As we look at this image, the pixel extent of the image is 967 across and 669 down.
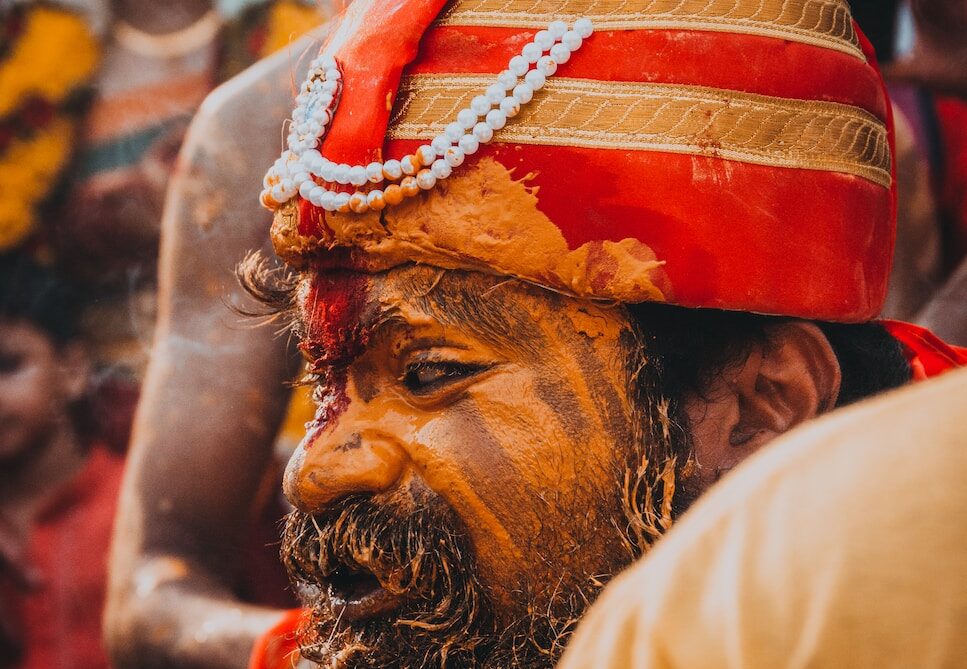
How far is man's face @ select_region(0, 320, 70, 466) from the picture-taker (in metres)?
3.99

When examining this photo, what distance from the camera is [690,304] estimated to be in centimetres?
154

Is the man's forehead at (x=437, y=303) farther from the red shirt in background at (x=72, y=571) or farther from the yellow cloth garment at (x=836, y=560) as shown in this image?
the red shirt in background at (x=72, y=571)

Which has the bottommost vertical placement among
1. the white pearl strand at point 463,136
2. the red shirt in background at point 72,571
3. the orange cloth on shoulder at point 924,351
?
the red shirt in background at point 72,571

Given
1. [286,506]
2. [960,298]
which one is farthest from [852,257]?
[286,506]

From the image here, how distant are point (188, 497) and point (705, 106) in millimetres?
1714

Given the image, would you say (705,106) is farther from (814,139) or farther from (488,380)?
(488,380)

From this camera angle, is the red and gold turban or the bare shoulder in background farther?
the bare shoulder in background

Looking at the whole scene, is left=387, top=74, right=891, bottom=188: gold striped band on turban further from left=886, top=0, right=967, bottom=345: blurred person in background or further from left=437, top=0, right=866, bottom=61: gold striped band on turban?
left=886, top=0, right=967, bottom=345: blurred person in background

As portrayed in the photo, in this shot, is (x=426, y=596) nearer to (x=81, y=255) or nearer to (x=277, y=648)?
(x=277, y=648)

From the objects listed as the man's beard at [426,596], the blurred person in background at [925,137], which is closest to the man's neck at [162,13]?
the blurred person in background at [925,137]

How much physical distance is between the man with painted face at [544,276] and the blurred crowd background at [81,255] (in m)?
1.49

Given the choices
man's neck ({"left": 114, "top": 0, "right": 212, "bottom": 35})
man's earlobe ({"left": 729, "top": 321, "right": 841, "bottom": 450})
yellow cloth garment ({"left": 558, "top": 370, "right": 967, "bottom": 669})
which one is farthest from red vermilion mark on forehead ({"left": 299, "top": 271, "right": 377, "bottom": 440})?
man's neck ({"left": 114, "top": 0, "right": 212, "bottom": 35})

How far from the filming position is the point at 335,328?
5.41 feet

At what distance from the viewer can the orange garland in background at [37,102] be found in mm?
3783
